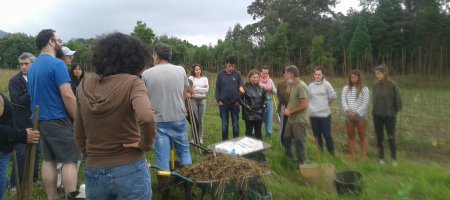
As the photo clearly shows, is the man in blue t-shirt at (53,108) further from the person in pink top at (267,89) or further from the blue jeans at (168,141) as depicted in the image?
the person in pink top at (267,89)

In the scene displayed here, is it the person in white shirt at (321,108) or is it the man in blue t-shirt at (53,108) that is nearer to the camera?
the man in blue t-shirt at (53,108)

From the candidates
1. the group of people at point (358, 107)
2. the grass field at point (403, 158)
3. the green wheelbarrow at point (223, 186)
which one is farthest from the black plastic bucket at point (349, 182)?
the group of people at point (358, 107)

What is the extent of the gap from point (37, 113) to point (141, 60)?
1.39m

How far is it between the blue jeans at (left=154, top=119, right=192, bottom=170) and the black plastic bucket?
1567mm

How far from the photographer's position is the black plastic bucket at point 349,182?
432cm

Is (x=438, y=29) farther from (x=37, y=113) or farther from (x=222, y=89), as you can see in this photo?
(x=37, y=113)

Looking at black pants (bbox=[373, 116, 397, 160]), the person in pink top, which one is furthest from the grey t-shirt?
black pants (bbox=[373, 116, 397, 160])

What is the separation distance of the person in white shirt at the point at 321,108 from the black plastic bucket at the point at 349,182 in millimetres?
1705

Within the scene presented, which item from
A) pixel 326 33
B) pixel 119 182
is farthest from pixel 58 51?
pixel 326 33

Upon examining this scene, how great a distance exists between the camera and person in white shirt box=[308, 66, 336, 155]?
6523 millimetres

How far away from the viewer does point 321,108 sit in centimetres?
654

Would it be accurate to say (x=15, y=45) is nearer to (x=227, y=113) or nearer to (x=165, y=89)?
(x=227, y=113)

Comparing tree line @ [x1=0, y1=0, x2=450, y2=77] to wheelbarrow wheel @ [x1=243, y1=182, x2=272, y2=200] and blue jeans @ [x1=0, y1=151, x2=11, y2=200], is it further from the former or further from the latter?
blue jeans @ [x1=0, y1=151, x2=11, y2=200]

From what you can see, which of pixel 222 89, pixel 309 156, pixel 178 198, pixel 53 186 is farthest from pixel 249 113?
pixel 53 186
